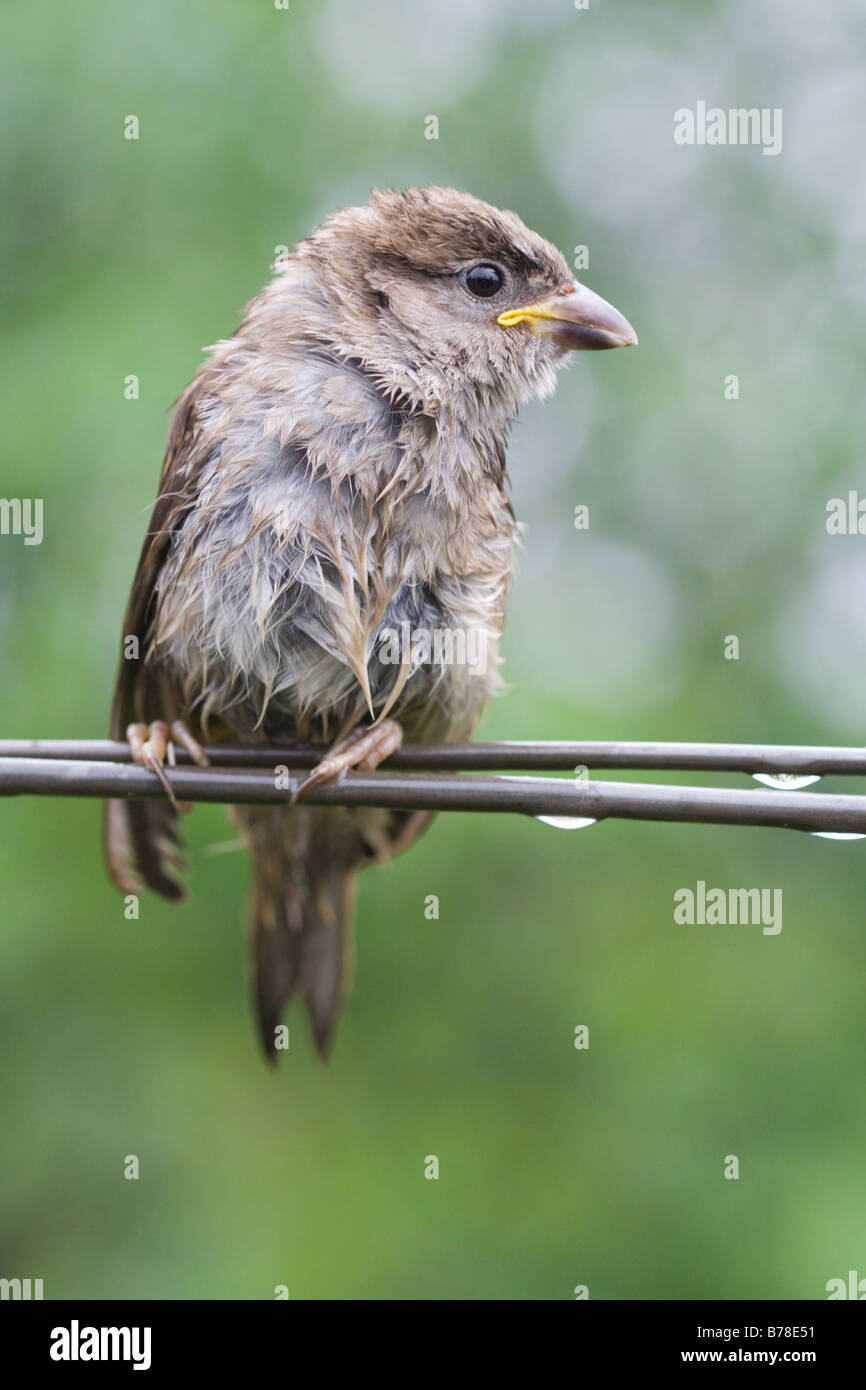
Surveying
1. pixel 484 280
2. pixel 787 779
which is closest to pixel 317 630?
pixel 484 280

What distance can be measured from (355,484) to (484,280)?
0.75 m

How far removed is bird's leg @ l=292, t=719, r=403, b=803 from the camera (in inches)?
117

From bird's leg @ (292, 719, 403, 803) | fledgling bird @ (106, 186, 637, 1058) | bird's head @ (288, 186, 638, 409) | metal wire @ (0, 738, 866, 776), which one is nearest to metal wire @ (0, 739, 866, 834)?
metal wire @ (0, 738, 866, 776)

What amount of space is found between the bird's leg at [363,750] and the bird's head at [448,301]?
88 centimetres

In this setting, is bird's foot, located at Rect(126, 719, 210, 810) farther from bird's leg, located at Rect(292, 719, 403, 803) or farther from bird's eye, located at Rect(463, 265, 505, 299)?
bird's eye, located at Rect(463, 265, 505, 299)

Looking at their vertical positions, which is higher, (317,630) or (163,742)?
(317,630)

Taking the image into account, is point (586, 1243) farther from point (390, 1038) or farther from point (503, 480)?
point (503, 480)

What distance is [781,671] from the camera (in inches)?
218

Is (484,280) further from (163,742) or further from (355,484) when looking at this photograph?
(163,742)

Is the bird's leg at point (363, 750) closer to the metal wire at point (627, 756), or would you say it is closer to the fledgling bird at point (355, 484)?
the fledgling bird at point (355, 484)

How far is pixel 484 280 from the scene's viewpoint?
135 inches

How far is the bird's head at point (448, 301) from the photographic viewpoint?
3.32m

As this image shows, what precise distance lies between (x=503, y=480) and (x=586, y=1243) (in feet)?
11.1

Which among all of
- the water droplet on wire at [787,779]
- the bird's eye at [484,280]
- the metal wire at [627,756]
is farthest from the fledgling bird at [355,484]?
the water droplet on wire at [787,779]
